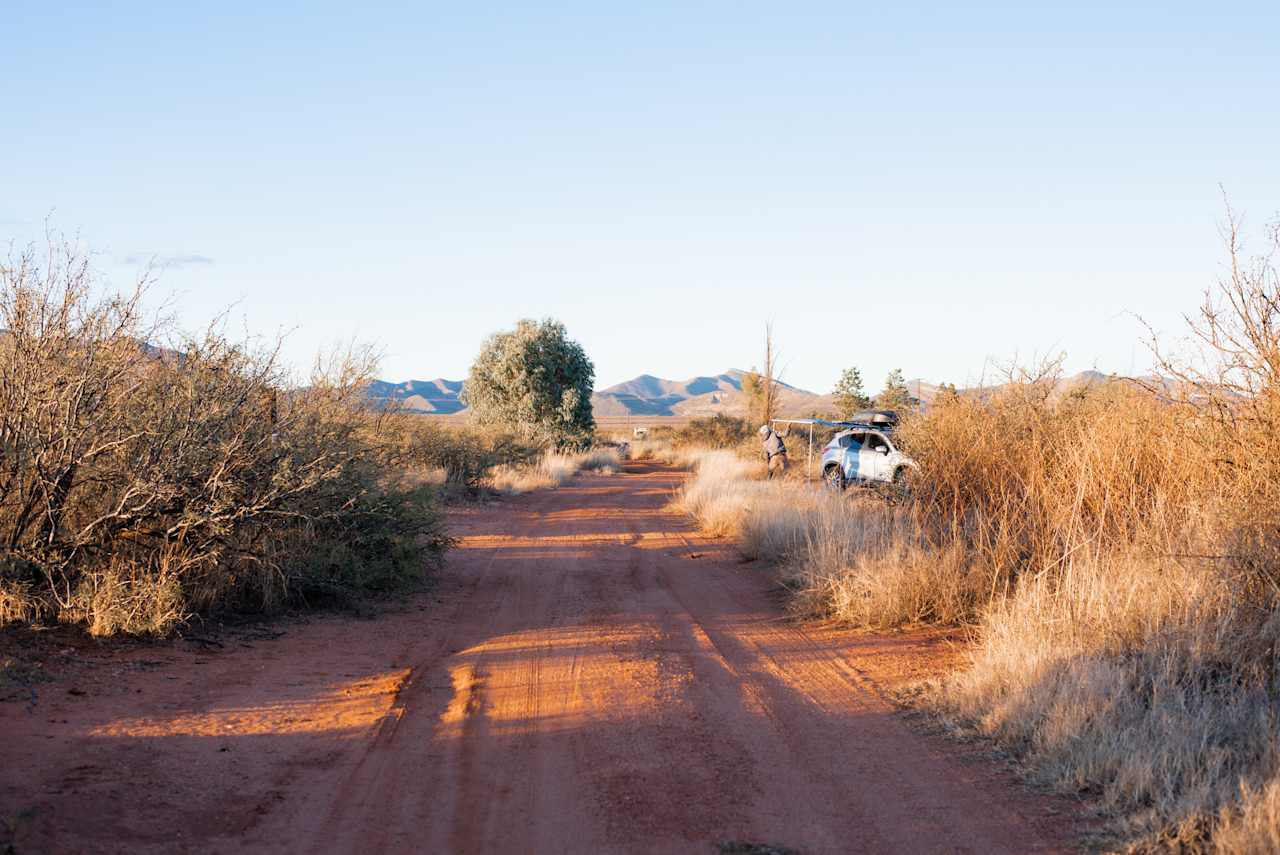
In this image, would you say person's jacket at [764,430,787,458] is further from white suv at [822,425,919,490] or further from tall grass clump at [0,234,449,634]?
tall grass clump at [0,234,449,634]

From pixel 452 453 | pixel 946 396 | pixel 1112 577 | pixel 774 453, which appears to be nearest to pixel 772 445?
pixel 774 453

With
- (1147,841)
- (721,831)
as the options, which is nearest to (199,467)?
(721,831)

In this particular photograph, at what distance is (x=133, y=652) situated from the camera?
25.6 feet

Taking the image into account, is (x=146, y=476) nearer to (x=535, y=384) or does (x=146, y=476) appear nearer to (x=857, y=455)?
(x=857, y=455)

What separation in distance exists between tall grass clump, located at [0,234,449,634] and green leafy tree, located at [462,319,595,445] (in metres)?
31.4

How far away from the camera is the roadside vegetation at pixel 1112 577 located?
5.10 m

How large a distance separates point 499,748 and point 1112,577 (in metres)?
4.94

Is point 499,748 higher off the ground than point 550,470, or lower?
lower

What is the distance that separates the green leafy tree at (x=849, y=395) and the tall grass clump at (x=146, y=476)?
40.1 meters

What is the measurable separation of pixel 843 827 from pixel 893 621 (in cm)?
489

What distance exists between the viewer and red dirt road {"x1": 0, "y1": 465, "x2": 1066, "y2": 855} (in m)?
4.81

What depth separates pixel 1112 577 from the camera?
757 cm

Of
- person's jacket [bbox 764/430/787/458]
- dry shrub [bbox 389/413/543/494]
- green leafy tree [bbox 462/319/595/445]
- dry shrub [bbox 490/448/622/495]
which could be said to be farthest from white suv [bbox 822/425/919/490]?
green leafy tree [bbox 462/319/595/445]

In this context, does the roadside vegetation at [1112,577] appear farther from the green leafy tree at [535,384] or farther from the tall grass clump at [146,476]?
the green leafy tree at [535,384]
